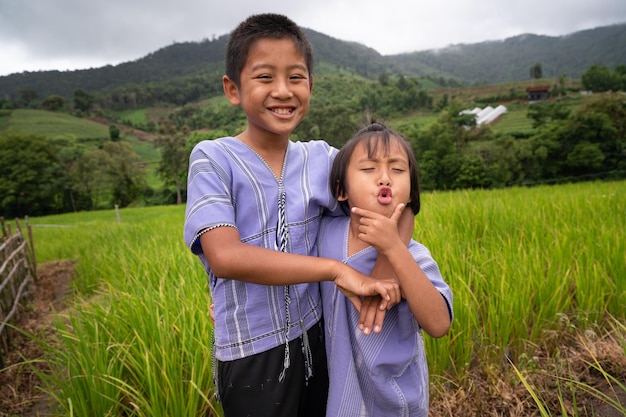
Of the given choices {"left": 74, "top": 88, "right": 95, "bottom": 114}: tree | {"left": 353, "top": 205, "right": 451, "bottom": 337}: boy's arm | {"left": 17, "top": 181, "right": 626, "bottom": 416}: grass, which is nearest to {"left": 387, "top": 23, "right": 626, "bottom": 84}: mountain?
{"left": 74, "top": 88, "right": 95, "bottom": 114}: tree

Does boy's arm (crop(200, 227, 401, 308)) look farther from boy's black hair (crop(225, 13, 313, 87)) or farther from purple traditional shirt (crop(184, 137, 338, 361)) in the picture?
boy's black hair (crop(225, 13, 313, 87))

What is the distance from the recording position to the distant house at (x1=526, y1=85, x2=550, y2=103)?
57812mm

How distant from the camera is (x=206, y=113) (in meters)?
67.7

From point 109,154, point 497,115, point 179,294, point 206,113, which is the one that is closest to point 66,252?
point 179,294

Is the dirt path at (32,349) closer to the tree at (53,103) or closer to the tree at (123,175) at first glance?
the tree at (123,175)

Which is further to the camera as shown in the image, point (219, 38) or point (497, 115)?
point (219, 38)

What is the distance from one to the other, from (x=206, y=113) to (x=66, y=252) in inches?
2566

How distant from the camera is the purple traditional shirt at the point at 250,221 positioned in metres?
0.88

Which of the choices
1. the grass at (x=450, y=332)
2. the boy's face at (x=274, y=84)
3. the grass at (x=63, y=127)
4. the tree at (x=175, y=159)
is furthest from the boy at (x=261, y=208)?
the grass at (x=63, y=127)

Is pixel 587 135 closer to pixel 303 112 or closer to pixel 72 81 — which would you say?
pixel 303 112

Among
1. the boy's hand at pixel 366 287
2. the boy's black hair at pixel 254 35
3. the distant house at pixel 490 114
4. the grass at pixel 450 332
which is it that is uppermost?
the distant house at pixel 490 114

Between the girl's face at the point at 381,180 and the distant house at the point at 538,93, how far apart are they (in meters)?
68.7

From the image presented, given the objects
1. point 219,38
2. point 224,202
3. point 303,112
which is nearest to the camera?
point 224,202

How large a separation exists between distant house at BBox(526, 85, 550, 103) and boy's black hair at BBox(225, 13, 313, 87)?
6873cm
